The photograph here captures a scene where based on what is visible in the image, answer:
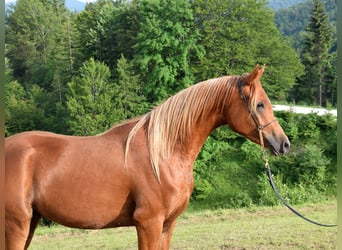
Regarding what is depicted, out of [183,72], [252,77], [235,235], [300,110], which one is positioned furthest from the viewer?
[183,72]

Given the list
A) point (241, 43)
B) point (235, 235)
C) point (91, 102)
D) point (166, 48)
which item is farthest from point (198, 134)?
point (241, 43)

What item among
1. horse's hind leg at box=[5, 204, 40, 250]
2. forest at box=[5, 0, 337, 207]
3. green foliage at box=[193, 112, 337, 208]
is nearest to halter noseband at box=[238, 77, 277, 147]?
horse's hind leg at box=[5, 204, 40, 250]

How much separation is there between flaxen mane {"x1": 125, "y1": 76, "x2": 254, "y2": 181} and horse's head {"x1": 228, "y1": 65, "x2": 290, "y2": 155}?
8cm

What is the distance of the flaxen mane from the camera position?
339cm

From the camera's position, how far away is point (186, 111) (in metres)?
3.41

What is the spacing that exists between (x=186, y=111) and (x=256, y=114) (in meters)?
0.55

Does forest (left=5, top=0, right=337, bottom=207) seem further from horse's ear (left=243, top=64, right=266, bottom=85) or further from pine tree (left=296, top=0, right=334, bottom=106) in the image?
horse's ear (left=243, top=64, right=266, bottom=85)

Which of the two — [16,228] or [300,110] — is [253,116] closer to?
[16,228]

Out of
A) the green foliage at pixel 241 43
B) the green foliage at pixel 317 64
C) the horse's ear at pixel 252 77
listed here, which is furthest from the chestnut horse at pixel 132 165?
the green foliage at pixel 317 64

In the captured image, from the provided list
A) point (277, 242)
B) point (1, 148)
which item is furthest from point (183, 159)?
point (277, 242)

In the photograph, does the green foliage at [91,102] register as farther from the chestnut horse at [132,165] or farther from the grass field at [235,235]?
the chestnut horse at [132,165]

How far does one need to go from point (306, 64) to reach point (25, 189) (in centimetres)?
3425

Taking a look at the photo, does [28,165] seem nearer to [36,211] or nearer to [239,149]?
[36,211]

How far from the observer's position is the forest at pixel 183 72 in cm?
2156
